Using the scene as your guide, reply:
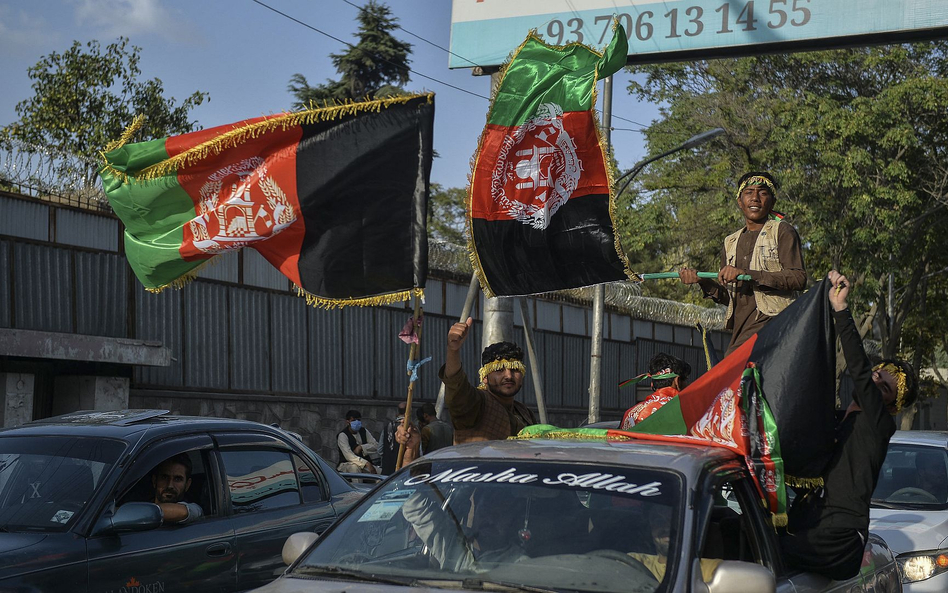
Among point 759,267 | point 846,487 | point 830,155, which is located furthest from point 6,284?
point 830,155

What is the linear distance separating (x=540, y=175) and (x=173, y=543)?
3.01 meters

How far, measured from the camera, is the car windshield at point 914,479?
8.32 metres

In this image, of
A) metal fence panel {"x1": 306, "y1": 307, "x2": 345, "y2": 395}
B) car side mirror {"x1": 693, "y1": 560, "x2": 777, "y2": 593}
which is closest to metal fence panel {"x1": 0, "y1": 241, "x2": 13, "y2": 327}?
metal fence panel {"x1": 306, "y1": 307, "x2": 345, "y2": 395}

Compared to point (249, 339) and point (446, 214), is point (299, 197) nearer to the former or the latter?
point (249, 339)

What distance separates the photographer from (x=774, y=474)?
4.62m

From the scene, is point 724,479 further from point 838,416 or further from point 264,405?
point 264,405

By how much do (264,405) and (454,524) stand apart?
13.6 m

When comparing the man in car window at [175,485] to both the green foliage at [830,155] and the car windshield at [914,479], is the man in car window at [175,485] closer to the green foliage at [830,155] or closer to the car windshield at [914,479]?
the car windshield at [914,479]

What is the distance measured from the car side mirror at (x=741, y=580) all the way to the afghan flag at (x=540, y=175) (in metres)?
3.25

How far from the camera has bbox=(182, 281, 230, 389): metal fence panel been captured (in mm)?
16203

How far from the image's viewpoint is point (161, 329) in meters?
15.7

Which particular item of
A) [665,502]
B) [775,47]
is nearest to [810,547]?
[665,502]

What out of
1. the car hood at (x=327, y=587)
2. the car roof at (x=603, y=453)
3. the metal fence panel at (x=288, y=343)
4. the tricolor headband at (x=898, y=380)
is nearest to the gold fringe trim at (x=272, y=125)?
the car roof at (x=603, y=453)

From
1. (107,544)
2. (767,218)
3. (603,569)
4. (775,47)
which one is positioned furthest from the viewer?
(775,47)
